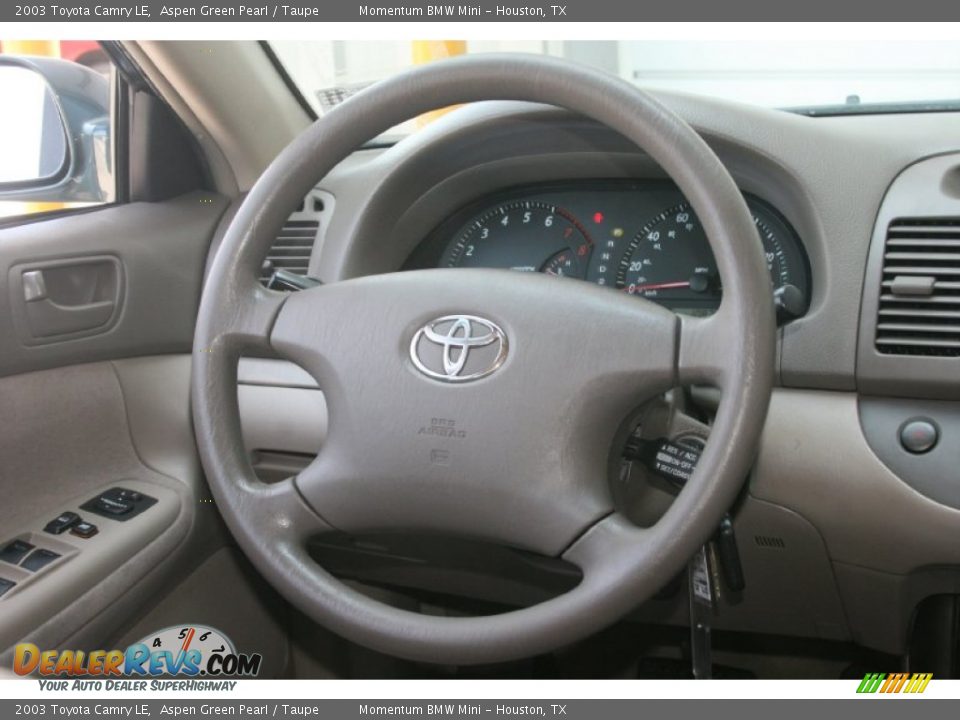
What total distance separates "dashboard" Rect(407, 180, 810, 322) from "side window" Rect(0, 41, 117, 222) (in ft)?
1.96

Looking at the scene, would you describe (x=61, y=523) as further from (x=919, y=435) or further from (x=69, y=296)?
(x=919, y=435)

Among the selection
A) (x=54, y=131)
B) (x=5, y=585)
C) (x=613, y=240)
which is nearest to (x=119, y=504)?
(x=5, y=585)

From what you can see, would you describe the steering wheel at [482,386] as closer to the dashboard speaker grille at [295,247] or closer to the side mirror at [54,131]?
the dashboard speaker grille at [295,247]

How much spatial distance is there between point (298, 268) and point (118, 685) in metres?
0.70

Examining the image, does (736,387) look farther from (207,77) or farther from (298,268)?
(207,77)

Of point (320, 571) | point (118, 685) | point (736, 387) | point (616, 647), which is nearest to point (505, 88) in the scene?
point (736, 387)

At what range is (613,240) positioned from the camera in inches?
59.1

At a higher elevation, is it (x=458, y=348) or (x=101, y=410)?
Answer: (x=458, y=348)

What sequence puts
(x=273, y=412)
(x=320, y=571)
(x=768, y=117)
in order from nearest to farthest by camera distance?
(x=320, y=571), (x=768, y=117), (x=273, y=412)

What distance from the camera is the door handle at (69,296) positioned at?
1.44 m

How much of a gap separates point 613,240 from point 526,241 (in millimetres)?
150

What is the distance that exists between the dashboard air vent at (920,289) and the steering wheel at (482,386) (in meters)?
0.38

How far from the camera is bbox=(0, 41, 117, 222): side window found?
162cm

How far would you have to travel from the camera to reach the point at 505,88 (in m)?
1.08
